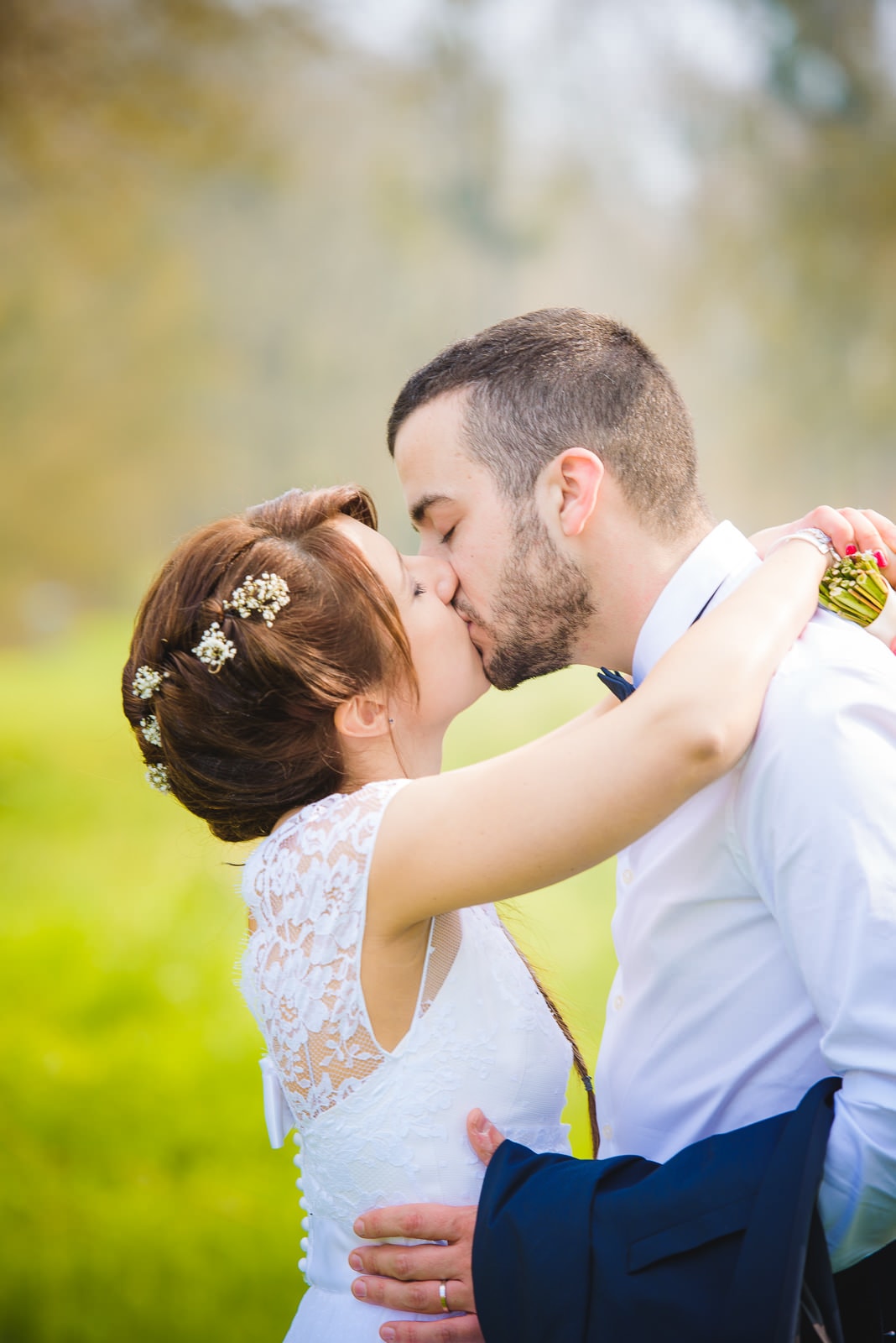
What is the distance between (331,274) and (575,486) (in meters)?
3.28

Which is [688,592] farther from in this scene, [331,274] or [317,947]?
[331,274]

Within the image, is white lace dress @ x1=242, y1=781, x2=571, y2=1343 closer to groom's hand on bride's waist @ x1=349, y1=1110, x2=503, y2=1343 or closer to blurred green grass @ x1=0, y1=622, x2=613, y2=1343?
groom's hand on bride's waist @ x1=349, y1=1110, x2=503, y2=1343

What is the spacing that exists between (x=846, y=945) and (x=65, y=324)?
439 centimetres

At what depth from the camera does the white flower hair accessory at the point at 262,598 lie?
71.3 inches

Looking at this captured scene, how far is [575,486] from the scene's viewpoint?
6.54ft

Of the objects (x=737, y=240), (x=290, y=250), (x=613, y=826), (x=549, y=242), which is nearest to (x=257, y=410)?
(x=290, y=250)

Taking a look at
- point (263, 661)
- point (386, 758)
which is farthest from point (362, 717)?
point (263, 661)

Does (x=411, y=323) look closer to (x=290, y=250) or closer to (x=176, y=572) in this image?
(x=290, y=250)

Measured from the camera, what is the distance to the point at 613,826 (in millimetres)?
1487

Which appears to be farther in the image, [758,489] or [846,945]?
[758,489]

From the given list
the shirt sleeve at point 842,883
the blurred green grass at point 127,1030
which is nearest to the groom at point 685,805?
the shirt sleeve at point 842,883

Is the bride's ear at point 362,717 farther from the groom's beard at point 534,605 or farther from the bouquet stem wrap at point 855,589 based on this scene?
the bouquet stem wrap at point 855,589

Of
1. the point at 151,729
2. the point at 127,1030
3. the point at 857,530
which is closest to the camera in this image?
the point at 857,530

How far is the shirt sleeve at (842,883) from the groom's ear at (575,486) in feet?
1.82
